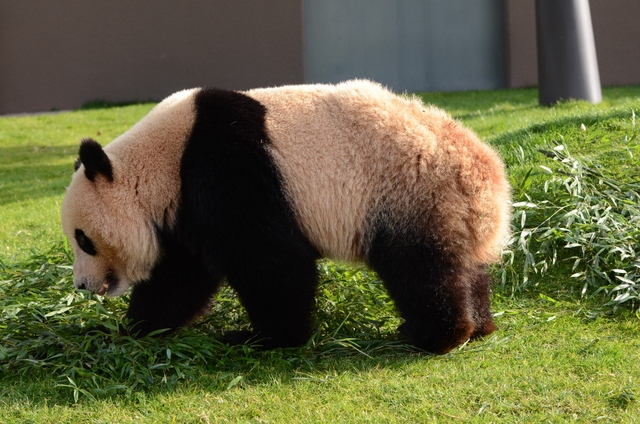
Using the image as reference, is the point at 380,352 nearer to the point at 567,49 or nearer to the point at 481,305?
the point at 481,305

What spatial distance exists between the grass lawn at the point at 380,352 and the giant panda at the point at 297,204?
22cm

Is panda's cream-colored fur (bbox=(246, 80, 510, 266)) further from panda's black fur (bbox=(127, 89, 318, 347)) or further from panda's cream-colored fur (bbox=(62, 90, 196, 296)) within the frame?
panda's cream-colored fur (bbox=(62, 90, 196, 296))

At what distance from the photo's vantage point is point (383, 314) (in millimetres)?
4250

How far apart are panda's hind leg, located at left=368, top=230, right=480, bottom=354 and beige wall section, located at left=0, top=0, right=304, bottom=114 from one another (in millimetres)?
10251

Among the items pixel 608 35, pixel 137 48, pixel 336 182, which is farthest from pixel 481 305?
pixel 137 48

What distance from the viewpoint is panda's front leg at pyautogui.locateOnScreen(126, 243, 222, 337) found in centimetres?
395

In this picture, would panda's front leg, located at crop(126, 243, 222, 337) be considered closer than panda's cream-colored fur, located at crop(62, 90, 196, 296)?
No

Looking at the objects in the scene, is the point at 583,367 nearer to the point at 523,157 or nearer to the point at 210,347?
the point at 210,347

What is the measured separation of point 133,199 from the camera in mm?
3771

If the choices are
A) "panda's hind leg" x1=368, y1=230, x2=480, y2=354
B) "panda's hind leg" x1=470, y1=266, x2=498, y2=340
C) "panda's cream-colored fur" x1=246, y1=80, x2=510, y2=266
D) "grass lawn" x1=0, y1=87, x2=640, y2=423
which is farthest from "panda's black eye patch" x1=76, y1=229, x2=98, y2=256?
"panda's hind leg" x1=470, y1=266, x2=498, y2=340

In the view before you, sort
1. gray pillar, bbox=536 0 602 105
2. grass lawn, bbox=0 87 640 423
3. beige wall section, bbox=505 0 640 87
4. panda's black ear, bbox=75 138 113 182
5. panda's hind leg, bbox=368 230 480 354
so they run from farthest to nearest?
beige wall section, bbox=505 0 640 87
gray pillar, bbox=536 0 602 105
panda's black ear, bbox=75 138 113 182
panda's hind leg, bbox=368 230 480 354
grass lawn, bbox=0 87 640 423

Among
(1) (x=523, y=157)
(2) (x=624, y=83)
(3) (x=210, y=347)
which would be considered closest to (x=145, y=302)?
(3) (x=210, y=347)

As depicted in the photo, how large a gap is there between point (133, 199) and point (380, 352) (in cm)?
138

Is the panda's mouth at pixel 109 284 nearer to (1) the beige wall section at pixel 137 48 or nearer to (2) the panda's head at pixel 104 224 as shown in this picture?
(2) the panda's head at pixel 104 224
